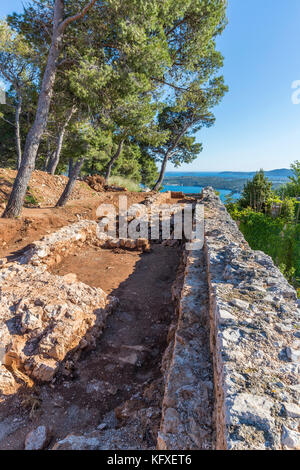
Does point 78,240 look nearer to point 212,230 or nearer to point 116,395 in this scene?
point 212,230

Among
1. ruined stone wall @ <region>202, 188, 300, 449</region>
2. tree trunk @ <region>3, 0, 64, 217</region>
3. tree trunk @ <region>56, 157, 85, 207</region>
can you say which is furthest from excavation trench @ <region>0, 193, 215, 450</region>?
tree trunk @ <region>56, 157, 85, 207</region>

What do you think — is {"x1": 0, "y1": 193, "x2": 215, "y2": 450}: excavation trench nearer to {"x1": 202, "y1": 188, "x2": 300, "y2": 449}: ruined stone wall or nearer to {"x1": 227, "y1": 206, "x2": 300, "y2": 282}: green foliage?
{"x1": 202, "y1": 188, "x2": 300, "y2": 449}: ruined stone wall

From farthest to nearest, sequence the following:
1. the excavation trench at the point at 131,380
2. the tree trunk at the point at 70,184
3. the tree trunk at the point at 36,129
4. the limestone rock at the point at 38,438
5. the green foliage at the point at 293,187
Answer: the green foliage at the point at 293,187, the tree trunk at the point at 70,184, the tree trunk at the point at 36,129, the limestone rock at the point at 38,438, the excavation trench at the point at 131,380

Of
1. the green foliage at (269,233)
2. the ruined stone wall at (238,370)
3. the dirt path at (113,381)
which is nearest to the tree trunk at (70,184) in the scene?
the dirt path at (113,381)

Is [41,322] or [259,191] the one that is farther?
[259,191]

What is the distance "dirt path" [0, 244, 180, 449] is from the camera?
6.28 feet

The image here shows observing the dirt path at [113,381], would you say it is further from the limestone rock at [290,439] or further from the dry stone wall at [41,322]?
the limestone rock at [290,439]

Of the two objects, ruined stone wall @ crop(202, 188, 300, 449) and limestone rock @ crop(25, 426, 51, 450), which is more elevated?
ruined stone wall @ crop(202, 188, 300, 449)

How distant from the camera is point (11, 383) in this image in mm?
2232

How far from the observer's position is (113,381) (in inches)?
94.3

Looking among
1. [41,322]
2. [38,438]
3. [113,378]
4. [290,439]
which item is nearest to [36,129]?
[41,322]

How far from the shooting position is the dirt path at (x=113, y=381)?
191cm

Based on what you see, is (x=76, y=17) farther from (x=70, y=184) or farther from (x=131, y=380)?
(x=131, y=380)

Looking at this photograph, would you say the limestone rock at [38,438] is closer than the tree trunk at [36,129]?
Yes
